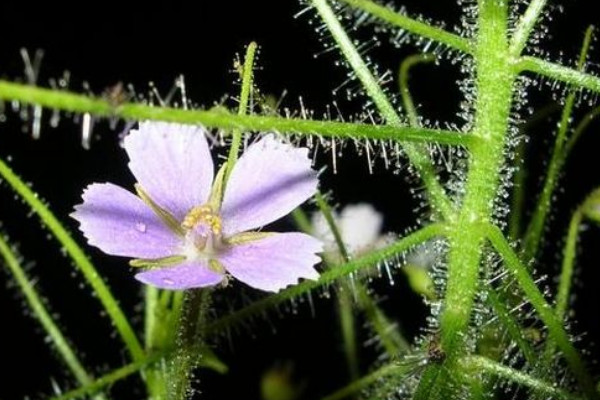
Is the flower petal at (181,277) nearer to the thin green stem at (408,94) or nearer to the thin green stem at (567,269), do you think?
the thin green stem at (408,94)

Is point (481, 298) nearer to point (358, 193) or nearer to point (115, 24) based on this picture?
point (358, 193)

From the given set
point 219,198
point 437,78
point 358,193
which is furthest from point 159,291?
point 437,78

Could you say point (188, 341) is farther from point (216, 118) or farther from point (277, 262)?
point (216, 118)

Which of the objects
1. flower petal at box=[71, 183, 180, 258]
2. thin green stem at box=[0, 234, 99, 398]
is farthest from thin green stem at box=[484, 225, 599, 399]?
thin green stem at box=[0, 234, 99, 398]

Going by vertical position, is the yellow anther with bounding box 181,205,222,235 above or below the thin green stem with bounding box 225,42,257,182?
below

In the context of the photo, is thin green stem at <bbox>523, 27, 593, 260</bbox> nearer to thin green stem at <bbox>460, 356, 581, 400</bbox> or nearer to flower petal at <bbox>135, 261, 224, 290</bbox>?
thin green stem at <bbox>460, 356, 581, 400</bbox>

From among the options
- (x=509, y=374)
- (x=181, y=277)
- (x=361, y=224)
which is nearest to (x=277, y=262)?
(x=181, y=277)
